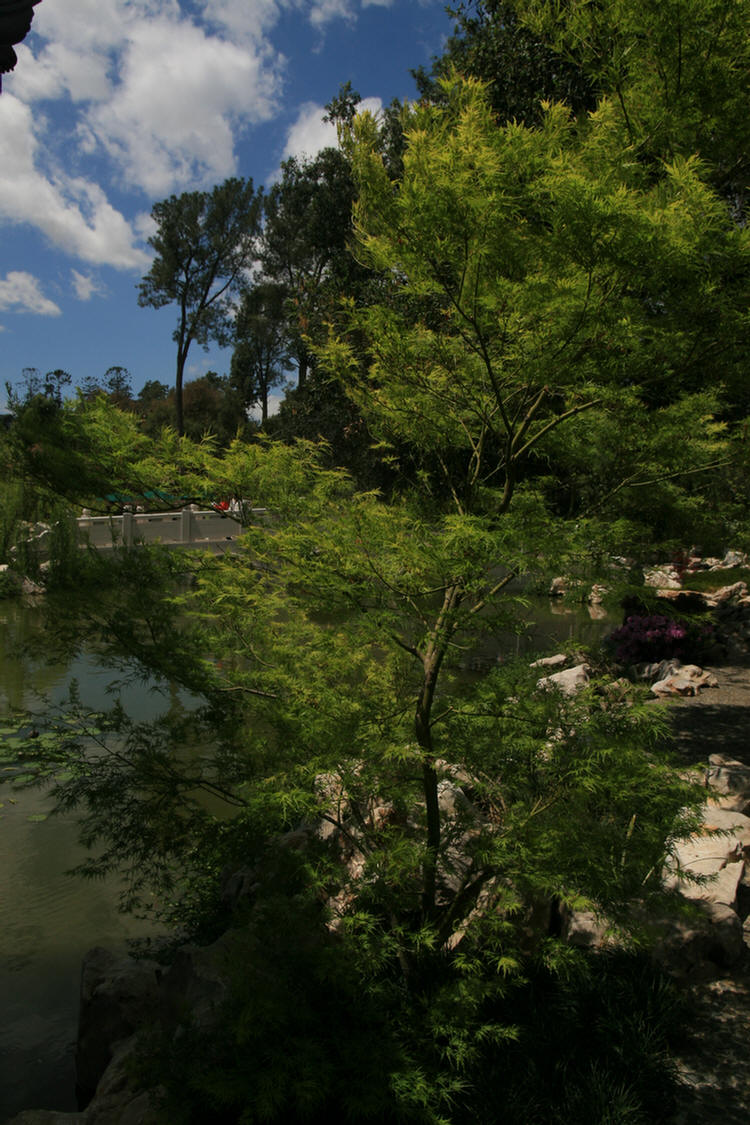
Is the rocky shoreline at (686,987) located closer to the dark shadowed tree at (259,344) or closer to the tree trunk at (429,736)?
the tree trunk at (429,736)

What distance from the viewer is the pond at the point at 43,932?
12.5 feet

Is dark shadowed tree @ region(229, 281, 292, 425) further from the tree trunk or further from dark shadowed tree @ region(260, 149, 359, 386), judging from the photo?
the tree trunk

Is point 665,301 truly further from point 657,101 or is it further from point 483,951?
point 483,951

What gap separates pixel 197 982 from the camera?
3.35 metres

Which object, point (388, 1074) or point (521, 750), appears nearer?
point (388, 1074)

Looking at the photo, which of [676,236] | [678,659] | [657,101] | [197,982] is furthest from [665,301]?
[678,659]

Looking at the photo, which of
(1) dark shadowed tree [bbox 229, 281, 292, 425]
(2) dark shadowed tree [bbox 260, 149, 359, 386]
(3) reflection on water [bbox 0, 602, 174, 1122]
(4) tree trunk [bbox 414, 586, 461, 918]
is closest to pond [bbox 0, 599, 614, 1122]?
(3) reflection on water [bbox 0, 602, 174, 1122]

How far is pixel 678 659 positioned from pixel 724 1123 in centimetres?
695

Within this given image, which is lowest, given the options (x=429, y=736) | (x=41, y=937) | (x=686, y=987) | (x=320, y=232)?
(x=41, y=937)

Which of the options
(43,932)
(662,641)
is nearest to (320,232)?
(662,641)

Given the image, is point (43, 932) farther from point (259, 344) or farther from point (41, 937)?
point (259, 344)

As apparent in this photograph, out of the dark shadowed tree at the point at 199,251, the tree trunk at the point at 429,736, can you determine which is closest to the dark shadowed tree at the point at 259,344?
the dark shadowed tree at the point at 199,251

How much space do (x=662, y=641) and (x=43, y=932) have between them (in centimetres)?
762

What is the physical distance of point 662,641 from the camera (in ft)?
30.9
